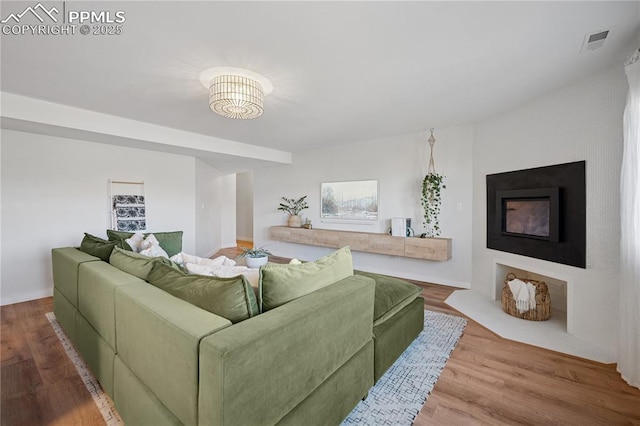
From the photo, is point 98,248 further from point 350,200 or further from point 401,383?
point 350,200

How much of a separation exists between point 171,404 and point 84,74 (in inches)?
103

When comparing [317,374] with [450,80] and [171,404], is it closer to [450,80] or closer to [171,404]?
[171,404]

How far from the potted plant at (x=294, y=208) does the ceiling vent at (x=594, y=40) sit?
14.6ft

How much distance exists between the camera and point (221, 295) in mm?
1283

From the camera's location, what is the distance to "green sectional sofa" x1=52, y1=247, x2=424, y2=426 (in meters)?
0.98

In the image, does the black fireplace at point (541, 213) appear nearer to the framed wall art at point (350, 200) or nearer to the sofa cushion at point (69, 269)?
the framed wall art at point (350, 200)

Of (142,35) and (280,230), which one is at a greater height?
(142,35)

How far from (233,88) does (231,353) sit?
2.00 m

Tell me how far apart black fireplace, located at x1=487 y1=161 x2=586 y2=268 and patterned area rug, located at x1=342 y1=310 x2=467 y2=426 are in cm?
117

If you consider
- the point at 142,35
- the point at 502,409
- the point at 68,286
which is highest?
the point at 142,35


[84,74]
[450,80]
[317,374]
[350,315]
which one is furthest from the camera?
[450,80]

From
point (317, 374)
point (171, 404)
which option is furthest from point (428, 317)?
point (171, 404)

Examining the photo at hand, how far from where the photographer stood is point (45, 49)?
1939 mm

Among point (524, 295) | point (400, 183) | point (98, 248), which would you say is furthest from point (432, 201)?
point (98, 248)
